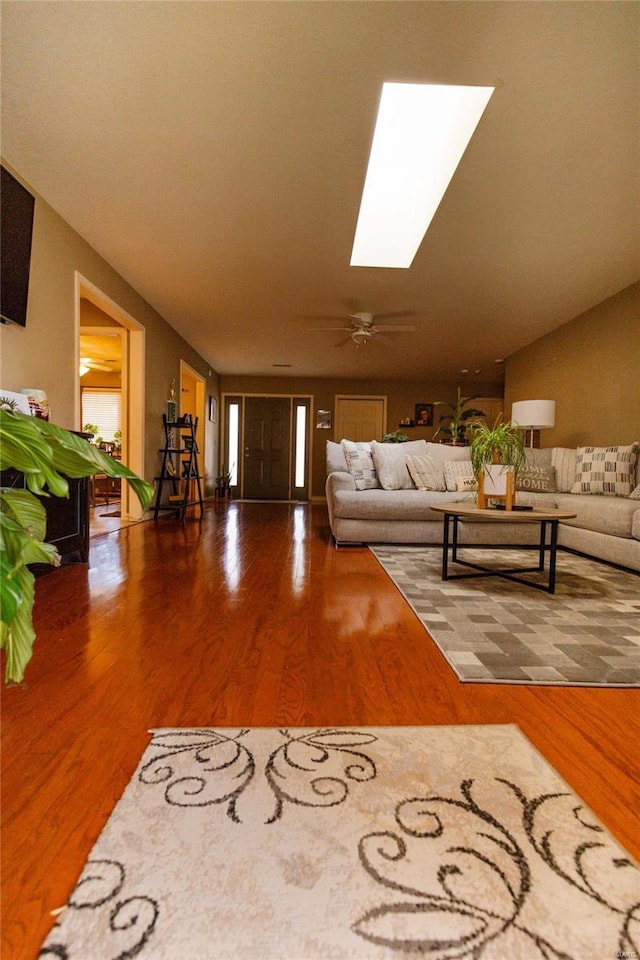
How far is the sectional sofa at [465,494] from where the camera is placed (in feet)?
10.8

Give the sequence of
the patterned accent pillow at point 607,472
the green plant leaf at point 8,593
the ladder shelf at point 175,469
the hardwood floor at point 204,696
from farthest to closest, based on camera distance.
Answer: the ladder shelf at point 175,469, the patterned accent pillow at point 607,472, the hardwood floor at point 204,696, the green plant leaf at point 8,593

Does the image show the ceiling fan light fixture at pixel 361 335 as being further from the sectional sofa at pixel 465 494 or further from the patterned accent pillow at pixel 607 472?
the patterned accent pillow at pixel 607 472

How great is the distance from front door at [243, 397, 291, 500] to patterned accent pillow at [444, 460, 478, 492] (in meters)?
5.06

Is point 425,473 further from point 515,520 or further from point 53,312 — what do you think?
point 53,312

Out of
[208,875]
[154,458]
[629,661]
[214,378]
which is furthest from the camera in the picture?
[214,378]

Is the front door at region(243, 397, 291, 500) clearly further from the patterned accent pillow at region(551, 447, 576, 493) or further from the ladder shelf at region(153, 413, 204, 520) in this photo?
the patterned accent pillow at region(551, 447, 576, 493)

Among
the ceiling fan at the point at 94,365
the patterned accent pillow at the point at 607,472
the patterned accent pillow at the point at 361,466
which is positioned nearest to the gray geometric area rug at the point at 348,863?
the patterned accent pillow at the point at 361,466

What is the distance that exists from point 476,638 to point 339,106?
96.0 inches

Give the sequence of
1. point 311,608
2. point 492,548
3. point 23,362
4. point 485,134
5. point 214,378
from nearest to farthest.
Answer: point 311,608, point 485,134, point 23,362, point 492,548, point 214,378

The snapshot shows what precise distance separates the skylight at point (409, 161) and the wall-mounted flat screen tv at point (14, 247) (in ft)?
6.53

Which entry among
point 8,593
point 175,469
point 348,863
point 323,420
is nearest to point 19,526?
point 8,593

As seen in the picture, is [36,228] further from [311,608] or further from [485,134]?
[311,608]

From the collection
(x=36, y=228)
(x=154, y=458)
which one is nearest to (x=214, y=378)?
(x=154, y=458)

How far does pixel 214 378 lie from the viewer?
8.47 metres
